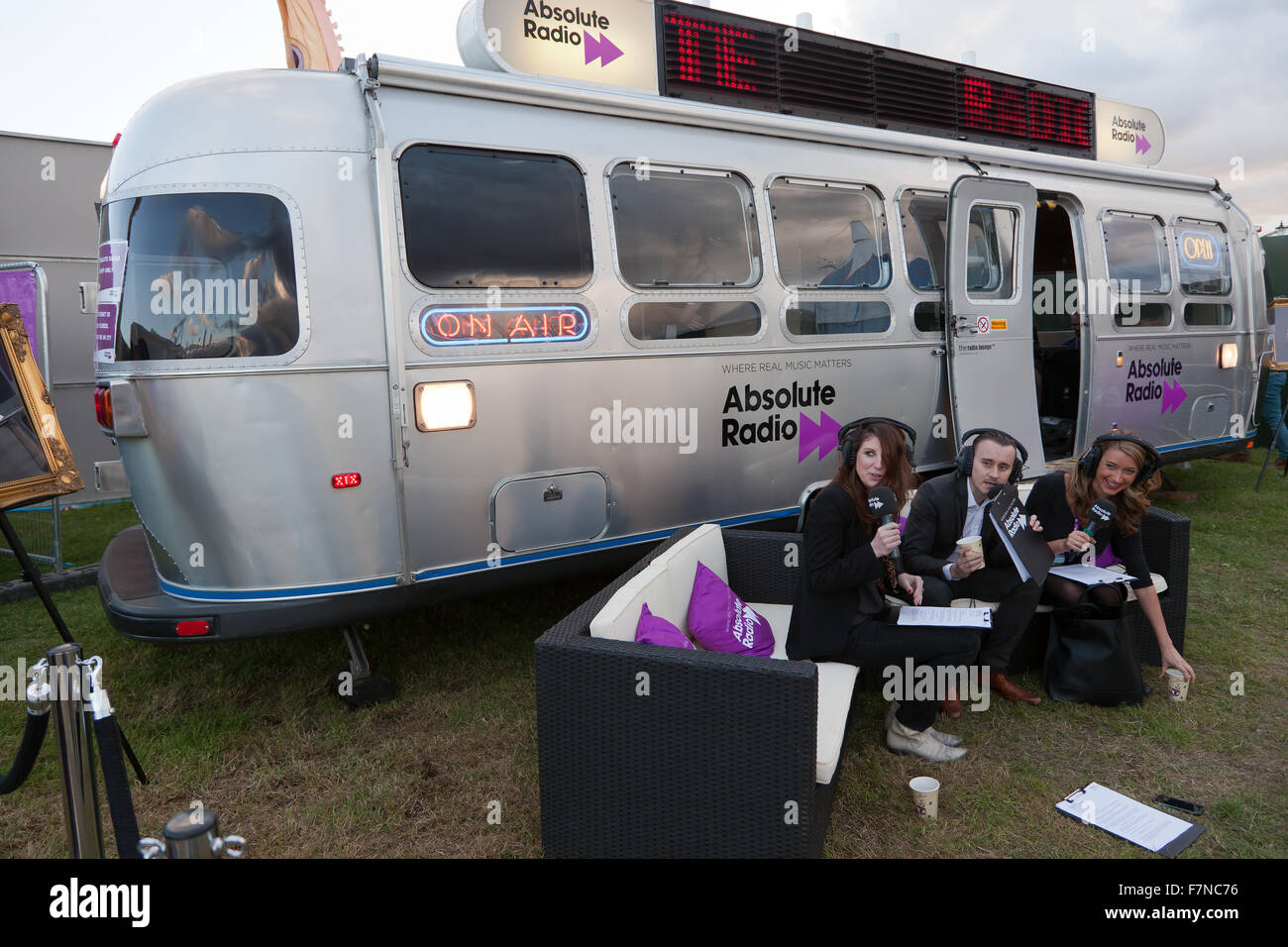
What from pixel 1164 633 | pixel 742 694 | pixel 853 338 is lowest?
pixel 1164 633

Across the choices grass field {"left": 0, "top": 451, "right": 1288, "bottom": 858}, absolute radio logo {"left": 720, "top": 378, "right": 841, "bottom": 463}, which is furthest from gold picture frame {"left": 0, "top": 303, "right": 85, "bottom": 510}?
absolute radio logo {"left": 720, "top": 378, "right": 841, "bottom": 463}

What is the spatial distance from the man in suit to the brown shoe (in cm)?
15

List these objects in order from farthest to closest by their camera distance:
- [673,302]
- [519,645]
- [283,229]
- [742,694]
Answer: [519,645], [673,302], [283,229], [742,694]

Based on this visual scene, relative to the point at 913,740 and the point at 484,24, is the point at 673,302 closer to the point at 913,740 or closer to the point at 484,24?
the point at 484,24

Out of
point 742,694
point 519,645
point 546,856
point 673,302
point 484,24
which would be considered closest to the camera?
point 742,694

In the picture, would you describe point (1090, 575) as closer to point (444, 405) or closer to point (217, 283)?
point (444, 405)

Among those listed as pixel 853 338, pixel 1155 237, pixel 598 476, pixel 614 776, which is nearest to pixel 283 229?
pixel 598 476

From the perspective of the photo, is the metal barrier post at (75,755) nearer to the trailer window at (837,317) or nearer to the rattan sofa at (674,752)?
the rattan sofa at (674,752)

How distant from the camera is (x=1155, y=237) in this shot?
6.84 m

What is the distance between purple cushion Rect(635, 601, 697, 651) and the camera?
115 inches

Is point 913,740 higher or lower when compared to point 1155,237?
lower

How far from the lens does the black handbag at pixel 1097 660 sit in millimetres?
3959

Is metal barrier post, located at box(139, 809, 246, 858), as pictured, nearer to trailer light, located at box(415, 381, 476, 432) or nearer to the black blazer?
trailer light, located at box(415, 381, 476, 432)

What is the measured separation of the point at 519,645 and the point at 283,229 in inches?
103
